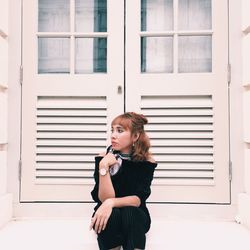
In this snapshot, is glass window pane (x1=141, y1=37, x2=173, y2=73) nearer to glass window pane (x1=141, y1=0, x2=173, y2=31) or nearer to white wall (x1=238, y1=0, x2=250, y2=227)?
glass window pane (x1=141, y1=0, x2=173, y2=31)

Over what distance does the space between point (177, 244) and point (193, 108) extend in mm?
976

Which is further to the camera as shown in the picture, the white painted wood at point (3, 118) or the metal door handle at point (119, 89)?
the metal door handle at point (119, 89)

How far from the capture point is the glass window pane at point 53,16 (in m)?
2.79

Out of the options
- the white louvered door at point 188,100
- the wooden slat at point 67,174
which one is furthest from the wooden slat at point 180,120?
the wooden slat at point 67,174

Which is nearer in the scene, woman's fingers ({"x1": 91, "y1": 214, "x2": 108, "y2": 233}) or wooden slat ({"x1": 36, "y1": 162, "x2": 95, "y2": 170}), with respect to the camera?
woman's fingers ({"x1": 91, "y1": 214, "x2": 108, "y2": 233})

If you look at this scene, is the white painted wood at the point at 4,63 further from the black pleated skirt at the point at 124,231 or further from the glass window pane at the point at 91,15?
the black pleated skirt at the point at 124,231

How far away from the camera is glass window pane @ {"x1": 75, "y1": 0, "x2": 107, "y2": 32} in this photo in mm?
2779

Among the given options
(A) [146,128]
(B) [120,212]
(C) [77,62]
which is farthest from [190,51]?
(B) [120,212]

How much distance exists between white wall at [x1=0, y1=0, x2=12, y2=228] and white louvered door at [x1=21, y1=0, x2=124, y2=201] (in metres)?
0.12

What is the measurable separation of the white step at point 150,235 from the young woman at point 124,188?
0.16 m

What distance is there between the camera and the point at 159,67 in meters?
2.78

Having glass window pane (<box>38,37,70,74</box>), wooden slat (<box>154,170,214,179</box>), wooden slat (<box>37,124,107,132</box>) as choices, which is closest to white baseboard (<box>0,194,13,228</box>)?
wooden slat (<box>37,124,107,132</box>)

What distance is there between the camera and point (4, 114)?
266 cm

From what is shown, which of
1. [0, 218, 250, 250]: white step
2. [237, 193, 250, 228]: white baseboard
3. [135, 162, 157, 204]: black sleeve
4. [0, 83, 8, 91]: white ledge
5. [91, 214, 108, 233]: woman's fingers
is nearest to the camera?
[91, 214, 108, 233]: woman's fingers
